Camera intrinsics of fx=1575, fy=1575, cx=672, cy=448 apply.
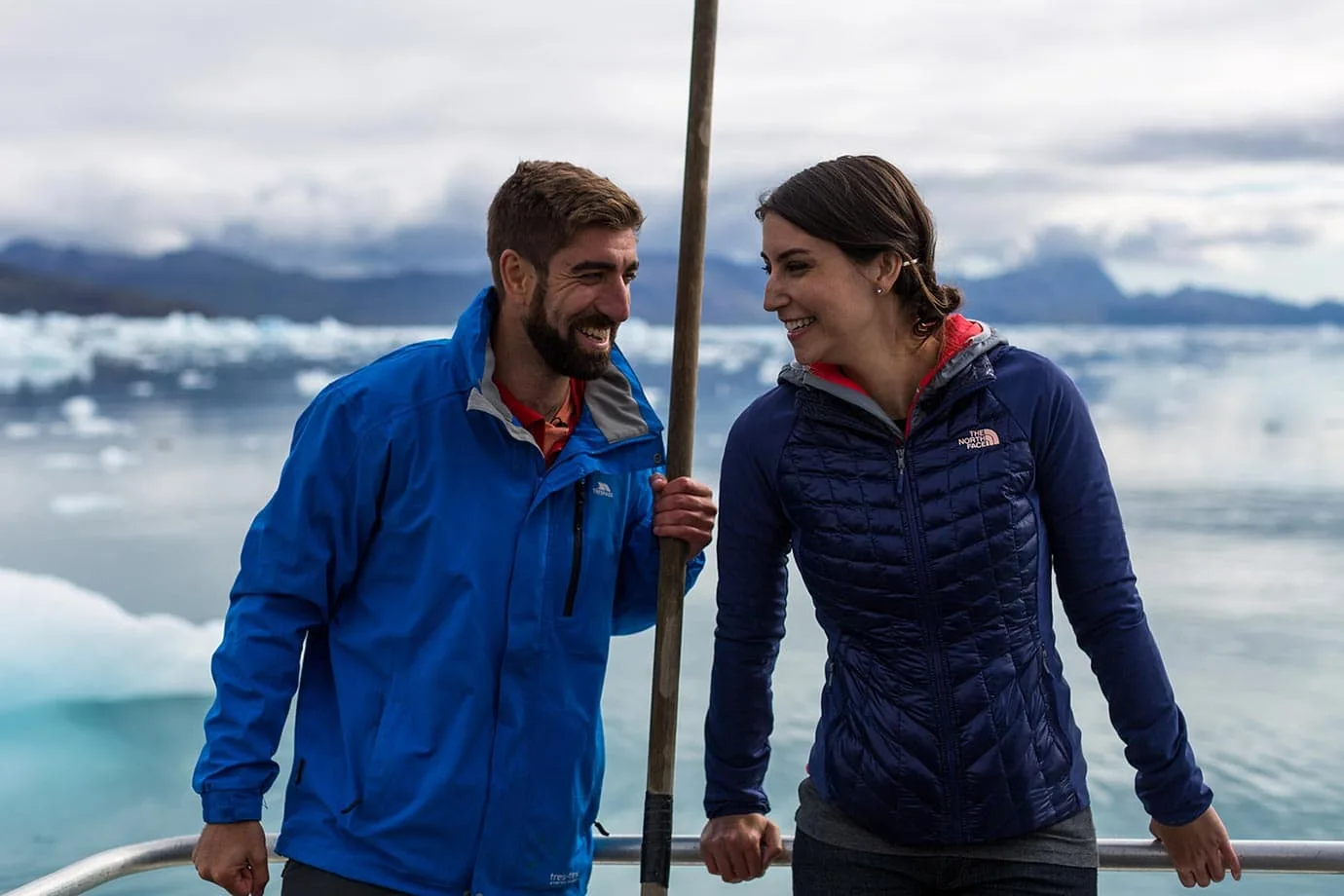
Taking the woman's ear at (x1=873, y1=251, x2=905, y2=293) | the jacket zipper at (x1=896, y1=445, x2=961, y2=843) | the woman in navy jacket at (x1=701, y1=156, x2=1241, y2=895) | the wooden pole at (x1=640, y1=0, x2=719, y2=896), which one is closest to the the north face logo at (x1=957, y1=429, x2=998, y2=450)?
the woman in navy jacket at (x1=701, y1=156, x2=1241, y2=895)

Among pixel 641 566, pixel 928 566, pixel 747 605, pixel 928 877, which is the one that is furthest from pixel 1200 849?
pixel 641 566

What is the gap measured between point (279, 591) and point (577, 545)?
0.42 metres

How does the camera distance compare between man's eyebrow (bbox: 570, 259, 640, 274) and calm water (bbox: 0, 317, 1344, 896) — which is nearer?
man's eyebrow (bbox: 570, 259, 640, 274)

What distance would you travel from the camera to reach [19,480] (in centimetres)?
6081

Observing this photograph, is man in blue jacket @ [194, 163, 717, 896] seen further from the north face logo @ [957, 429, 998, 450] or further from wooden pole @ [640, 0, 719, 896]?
the north face logo @ [957, 429, 998, 450]

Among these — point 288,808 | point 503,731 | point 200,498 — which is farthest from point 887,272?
point 200,498

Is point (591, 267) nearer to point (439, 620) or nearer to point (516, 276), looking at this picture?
point (516, 276)

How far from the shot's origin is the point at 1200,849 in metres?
2.16

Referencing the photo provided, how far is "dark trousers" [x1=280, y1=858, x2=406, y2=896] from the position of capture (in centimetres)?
216

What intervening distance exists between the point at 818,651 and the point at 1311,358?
5880 cm

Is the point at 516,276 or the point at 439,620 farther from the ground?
the point at 516,276

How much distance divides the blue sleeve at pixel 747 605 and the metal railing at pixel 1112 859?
0.41 feet

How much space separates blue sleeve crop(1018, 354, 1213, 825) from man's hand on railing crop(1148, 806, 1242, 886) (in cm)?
3

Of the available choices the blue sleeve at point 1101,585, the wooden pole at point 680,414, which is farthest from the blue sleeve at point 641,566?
the blue sleeve at point 1101,585
